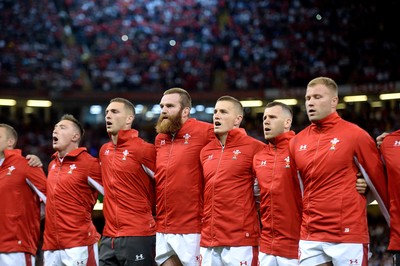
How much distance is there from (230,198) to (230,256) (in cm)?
52

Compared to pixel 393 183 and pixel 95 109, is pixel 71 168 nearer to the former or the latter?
pixel 393 183

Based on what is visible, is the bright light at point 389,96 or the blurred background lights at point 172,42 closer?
the bright light at point 389,96

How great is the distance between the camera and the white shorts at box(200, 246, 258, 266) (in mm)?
6375

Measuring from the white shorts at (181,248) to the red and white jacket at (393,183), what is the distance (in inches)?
74.8

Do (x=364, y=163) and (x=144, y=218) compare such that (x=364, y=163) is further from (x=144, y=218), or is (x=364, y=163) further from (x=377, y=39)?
(x=377, y=39)

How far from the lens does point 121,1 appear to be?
1254 inches

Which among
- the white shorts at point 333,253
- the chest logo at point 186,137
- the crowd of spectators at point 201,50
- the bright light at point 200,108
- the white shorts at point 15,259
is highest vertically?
the crowd of spectators at point 201,50

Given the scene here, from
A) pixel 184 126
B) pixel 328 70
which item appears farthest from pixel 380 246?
pixel 328 70

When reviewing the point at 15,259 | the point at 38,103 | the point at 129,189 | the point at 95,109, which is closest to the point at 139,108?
the point at 95,109

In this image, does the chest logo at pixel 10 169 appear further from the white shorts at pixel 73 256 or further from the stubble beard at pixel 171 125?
the stubble beard at pixel 171 125

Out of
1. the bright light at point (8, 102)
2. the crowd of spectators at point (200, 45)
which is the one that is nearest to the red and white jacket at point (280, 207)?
the crowd of spectators at point (200, 45)

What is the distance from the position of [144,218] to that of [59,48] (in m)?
20.4

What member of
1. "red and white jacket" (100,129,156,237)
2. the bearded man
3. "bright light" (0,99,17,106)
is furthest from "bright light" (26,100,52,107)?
the bearded man

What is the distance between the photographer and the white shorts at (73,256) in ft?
23.6
